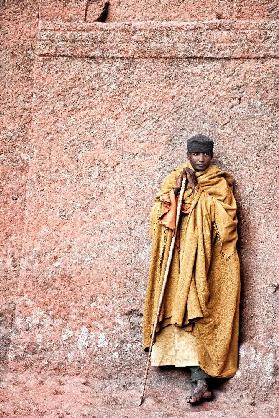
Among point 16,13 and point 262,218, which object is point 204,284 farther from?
point 16,13

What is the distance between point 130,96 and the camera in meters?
6.00

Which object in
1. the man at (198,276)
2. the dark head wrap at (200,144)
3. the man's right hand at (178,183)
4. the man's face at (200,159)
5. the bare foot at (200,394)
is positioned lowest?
the bare foot at (200,394)

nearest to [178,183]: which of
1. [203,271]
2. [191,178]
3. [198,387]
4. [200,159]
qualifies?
[191,178]

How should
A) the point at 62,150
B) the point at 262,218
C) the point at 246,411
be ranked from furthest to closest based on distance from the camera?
the point at 62,150 < the point at 262,218 < the point at 246,411

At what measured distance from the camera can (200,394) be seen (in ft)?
17.4

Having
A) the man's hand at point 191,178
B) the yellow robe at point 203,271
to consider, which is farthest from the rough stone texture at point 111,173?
the man's hand at point 191,178

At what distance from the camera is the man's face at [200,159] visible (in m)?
5.46

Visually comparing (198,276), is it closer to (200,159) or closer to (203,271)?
(203,271)

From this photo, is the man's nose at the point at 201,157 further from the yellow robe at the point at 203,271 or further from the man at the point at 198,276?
the yellow robe at the point at 203,271

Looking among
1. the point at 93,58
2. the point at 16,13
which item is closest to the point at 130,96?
the point at 93,58

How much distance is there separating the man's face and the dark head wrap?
0.03m

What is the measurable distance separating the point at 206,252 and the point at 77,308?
1.28 meters

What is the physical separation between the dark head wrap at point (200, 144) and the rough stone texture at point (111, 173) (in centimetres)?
34

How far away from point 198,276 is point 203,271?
0.18 feet
